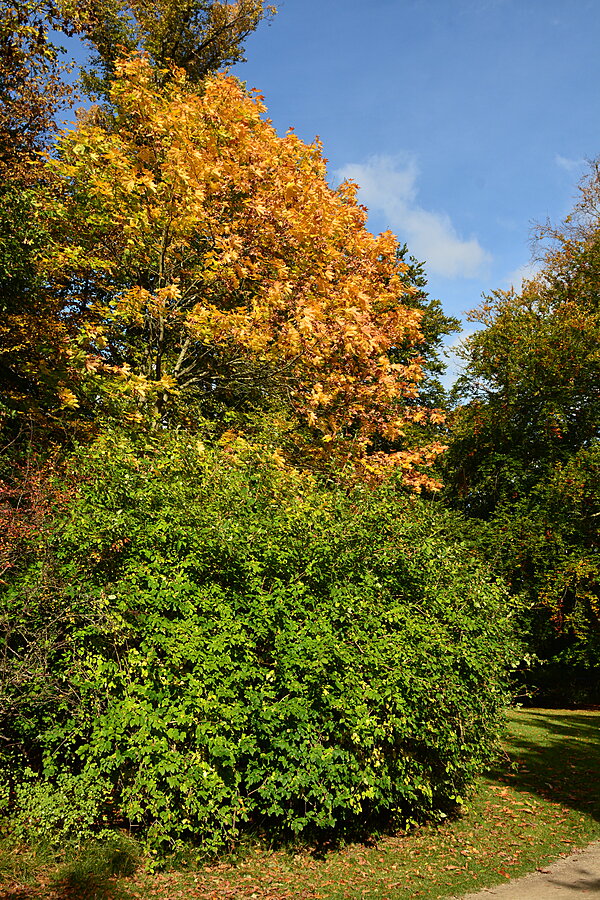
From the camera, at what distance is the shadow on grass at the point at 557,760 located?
9156 millimetres

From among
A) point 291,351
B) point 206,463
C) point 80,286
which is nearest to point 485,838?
point 206,463

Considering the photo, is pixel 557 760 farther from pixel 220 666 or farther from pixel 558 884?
pixel 220 666

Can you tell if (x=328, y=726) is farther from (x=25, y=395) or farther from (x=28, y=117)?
(x=28, y=117)

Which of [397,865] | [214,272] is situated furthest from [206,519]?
[214,272]

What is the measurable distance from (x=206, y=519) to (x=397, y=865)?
13.1ft

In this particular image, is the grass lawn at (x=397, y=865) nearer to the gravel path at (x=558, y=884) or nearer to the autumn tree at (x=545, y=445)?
the gravel path at (x=558, y=884)

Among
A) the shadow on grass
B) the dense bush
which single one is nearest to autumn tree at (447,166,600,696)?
the shadow on grass

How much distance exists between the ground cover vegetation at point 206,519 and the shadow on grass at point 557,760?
245cm

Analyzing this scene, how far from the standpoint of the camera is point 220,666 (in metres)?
5.89

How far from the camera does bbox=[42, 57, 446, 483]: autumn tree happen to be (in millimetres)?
9484

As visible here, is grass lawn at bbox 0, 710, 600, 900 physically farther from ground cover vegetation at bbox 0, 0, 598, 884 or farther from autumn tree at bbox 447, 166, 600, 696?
autumn tree at bbox 447, 166, 600, 696

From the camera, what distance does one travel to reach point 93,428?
9664 mm

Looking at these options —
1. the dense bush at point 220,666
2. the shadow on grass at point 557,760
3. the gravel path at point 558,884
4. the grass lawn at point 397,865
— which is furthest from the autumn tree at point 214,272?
the gravel path at point 558,884

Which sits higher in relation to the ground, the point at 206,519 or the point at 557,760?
the point at 206,519
